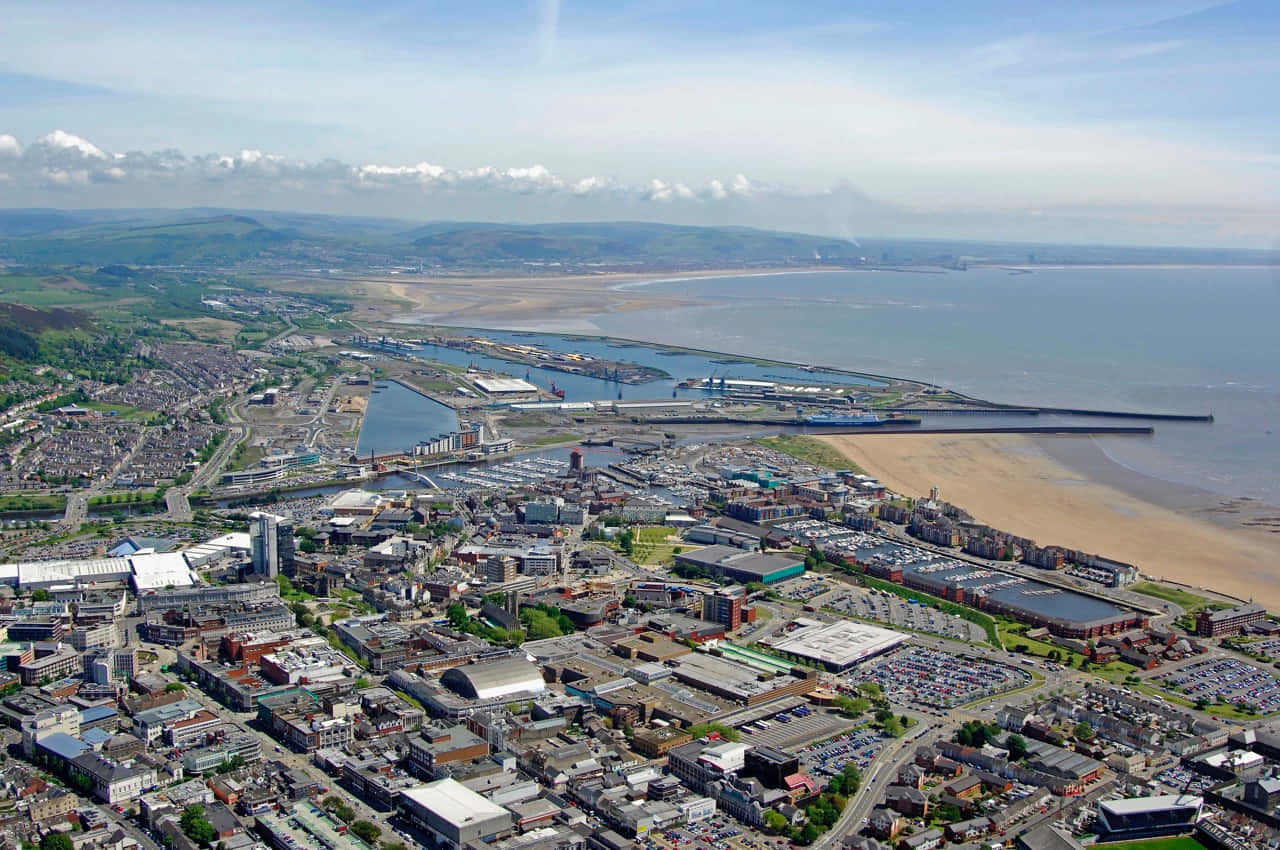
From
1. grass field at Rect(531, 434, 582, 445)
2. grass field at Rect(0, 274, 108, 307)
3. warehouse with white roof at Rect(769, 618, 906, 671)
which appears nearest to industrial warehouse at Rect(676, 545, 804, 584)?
warehouse with white roof at Rect(769, 618, 906, 671)

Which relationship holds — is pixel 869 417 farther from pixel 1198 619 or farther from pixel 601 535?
pixel 1198 619

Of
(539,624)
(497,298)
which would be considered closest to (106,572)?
(539,624)

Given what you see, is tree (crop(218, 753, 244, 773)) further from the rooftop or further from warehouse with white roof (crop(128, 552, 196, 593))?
warehouse with white roof (crop(128, 552, 196, 593))

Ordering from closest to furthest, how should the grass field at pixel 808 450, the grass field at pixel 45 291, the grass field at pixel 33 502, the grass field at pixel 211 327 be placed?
1. the grass field at pixel 33 502
2. the grass field at pixel 808 450
3. the grass field at pixel 211 327
4. the grass field at pixel 45 291

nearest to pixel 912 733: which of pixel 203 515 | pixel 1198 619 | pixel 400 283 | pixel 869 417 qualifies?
pixel 1198 619

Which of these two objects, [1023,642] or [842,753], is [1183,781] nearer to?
[842,753]

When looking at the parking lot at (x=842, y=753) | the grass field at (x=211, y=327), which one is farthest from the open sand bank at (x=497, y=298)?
the parking lot at (x=842, y=753)

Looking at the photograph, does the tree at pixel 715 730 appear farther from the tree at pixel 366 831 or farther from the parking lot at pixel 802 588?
the parking lot at pixel 802 588
